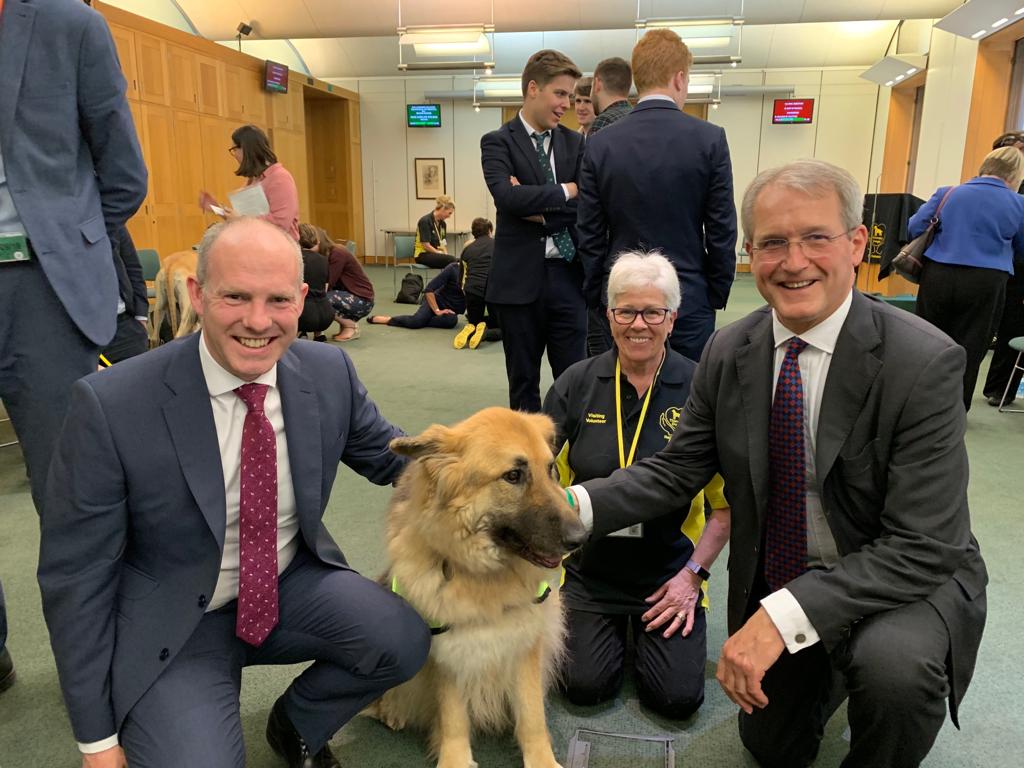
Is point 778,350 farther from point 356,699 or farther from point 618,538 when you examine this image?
point 356,699

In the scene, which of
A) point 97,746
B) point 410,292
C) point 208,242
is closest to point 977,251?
point 208,242

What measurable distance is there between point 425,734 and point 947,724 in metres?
1.50

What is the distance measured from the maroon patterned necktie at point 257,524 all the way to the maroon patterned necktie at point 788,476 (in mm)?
1165

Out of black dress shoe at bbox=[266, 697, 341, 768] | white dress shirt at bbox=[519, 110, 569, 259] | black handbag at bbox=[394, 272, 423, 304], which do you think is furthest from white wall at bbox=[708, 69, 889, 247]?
black dress shoe at bbox=[266, 697, 341, 768]

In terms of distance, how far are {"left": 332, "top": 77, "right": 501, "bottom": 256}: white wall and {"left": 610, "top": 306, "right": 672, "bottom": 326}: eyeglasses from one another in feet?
46.1

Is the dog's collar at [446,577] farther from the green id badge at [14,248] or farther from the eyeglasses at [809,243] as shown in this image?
the green id badge at [14,248]

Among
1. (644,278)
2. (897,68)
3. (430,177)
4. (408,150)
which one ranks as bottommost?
(644,278)

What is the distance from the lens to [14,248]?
1846 mm

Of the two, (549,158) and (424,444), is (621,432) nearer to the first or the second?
(424,444)

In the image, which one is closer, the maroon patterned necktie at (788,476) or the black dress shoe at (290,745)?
the maroon patterned necktie at (788,476)

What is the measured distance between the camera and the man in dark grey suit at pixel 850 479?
1.42 metres

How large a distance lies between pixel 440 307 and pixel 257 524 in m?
7.39

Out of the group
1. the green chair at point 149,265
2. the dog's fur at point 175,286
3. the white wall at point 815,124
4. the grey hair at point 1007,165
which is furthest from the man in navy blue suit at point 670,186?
the white wall at point 815,124

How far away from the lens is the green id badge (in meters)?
1.84
